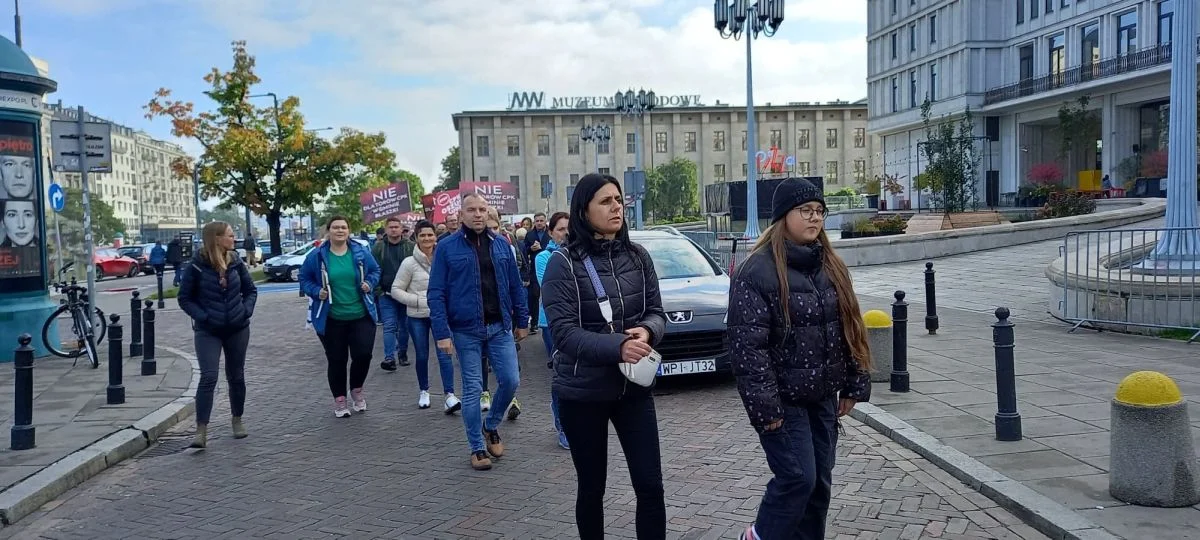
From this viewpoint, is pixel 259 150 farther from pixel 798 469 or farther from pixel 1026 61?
pixel 1026 61

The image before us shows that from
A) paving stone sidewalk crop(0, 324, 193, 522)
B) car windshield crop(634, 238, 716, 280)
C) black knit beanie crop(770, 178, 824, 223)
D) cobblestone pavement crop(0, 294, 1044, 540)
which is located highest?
black knit beanie crop(770, 178, 824, 223)

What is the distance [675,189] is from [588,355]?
78110mm

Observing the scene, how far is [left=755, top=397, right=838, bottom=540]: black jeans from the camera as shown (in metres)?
3.47

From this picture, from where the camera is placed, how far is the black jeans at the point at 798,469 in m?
3.47

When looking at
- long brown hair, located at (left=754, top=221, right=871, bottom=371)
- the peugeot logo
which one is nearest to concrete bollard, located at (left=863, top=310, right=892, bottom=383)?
the peugeot logo

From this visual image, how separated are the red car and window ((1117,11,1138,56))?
156 feet

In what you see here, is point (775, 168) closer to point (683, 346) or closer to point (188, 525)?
point (683, 346)

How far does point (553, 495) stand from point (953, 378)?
4.76 m

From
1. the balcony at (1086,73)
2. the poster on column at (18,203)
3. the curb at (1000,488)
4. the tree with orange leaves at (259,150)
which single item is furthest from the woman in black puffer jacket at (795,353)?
the balcony at (1086,73)

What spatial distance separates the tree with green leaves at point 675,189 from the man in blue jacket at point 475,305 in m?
74.5

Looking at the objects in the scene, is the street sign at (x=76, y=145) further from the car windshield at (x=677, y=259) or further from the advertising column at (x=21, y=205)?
the car windshield at (x=677, y=259)

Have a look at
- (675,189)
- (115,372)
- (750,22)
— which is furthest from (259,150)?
(675,189)

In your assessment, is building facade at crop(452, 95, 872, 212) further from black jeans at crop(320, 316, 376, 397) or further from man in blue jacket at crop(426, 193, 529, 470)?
man in blue jacket at crop(426, 193, 529, 470)

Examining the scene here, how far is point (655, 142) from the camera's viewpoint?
9031cm
